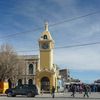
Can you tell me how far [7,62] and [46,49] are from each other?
18.6 metres

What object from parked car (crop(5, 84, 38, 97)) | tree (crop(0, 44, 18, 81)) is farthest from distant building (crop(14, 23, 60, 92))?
parked car (crop(5, 84, 38, 97))

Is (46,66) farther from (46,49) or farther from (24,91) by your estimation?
(24,91)

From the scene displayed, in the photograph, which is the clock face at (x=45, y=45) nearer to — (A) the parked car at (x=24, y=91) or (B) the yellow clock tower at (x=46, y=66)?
(B) the yellow clock tower at (x=46, y=66)

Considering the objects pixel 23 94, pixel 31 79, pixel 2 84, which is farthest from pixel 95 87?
pixel 23 94

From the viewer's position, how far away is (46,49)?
297ft

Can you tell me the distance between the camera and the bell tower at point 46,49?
89412mm

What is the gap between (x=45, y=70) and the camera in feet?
289

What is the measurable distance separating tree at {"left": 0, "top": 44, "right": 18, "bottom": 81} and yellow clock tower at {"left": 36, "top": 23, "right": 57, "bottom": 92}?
1379 cm

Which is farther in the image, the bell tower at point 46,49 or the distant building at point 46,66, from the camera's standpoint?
the bell tower at point 46,49

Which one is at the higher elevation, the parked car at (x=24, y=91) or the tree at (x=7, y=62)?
the tree at (x=7, y=62)

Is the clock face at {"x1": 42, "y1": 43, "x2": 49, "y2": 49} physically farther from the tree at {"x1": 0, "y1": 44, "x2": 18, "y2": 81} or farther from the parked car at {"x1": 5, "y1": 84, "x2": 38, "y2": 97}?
the parked car at {"x1": 5, "y1": 84, "x2": 38, "y2": 97}

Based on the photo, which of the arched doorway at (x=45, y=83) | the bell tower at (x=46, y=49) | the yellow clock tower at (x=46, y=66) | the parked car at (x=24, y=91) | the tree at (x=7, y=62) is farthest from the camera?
the bell tower at (x=46, y=49)

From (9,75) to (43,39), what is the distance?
62.3 feet

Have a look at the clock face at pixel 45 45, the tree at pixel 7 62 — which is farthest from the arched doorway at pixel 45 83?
the tree at pixel 7 62
